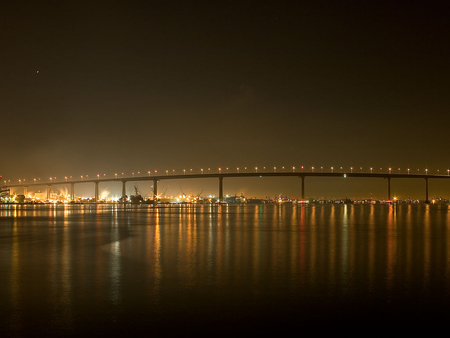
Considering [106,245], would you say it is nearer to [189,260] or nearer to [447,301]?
[189,260]

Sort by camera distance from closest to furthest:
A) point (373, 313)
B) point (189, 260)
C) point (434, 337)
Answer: point (434, 337)
point (373, 313)
point (189, 260)

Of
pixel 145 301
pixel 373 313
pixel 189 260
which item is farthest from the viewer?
pixel 189 260

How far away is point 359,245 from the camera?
862 inches

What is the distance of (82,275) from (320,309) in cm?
770

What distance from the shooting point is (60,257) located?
18.0m

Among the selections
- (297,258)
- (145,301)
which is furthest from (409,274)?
(145,301)

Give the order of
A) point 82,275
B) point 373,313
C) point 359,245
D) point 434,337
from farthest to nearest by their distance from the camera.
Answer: point 359,245 < point 82,275 < point 373,313 < point 434,337

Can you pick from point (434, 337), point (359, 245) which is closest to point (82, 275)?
point (434, 337)

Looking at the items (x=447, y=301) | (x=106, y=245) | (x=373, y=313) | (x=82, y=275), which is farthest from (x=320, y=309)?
(x=106, y=245)

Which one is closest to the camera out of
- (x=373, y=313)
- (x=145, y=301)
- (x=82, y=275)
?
(x=373, y=313)

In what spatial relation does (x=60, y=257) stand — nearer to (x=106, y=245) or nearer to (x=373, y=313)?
(x=106, y=245)

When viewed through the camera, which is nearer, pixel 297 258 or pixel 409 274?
pixel 409 274

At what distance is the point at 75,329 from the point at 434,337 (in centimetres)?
673

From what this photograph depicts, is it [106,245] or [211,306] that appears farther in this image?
[106,245]
